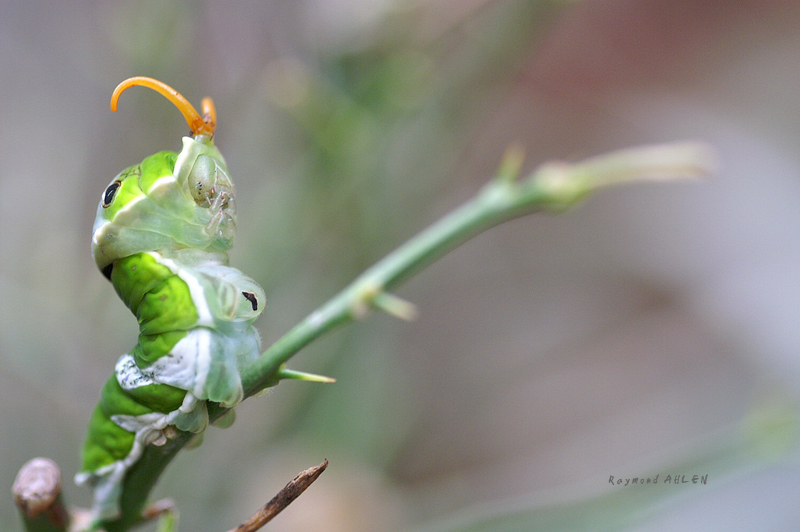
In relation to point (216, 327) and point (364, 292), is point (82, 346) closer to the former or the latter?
point (216, 327)

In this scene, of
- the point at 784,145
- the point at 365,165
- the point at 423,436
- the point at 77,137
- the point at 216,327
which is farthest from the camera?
the point at 784,145

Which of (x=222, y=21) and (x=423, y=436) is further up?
(x=222, y=21)

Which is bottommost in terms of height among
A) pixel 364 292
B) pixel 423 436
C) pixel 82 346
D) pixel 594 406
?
pixel 364 292

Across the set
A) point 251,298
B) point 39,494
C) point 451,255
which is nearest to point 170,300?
point 251,298

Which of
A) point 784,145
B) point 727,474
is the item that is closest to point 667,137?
point 784,145

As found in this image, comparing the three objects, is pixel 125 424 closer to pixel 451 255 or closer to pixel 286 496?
pixel 286 496

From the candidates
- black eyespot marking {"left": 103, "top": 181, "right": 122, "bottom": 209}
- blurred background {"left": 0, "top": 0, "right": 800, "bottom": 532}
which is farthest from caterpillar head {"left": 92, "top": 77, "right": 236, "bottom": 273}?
blurred background {"left": 0, "top": 0, "right": 800, "bottom": 532}

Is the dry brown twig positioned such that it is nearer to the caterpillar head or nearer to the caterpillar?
the caterpillar
